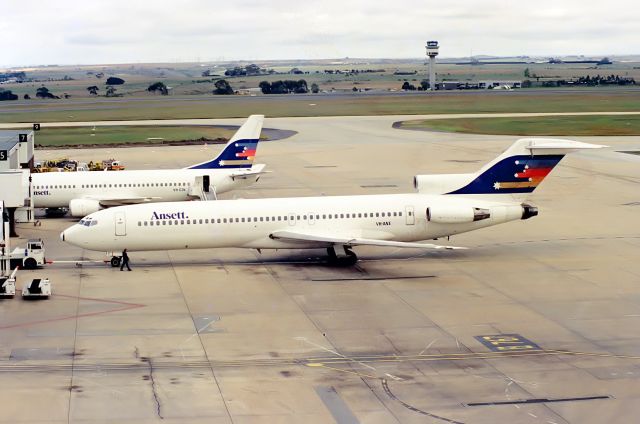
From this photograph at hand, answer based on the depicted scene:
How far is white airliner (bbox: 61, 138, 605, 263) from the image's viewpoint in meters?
40.7

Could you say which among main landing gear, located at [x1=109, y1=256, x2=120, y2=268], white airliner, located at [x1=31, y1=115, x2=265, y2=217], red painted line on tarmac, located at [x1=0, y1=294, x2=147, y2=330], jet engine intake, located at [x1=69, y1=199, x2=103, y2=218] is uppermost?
white airliner, located at [x1=31, y1=115, x2=265, y2=217]

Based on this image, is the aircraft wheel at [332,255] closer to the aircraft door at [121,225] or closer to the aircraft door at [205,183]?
the aircraft door at [121,225]

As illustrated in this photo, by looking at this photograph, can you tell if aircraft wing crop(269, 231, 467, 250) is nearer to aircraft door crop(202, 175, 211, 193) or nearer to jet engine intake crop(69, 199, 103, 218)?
aircraft door crop(202, 175, 211, 193)

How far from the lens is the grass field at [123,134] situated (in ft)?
331

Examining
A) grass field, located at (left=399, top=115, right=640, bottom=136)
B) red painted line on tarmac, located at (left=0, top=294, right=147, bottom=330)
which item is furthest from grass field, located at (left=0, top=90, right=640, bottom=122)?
red painted line on tarmac, located at (left=0, top=294, right=147, bottom=330)

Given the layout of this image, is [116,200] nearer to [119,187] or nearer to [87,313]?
[119,187]

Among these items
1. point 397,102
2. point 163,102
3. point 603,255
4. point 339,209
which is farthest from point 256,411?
point 163,102

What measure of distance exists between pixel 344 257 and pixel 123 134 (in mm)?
72174

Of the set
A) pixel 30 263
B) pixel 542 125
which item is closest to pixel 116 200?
pixel 30 263

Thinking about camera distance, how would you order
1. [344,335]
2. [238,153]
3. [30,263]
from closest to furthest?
[344,335], [30,263], [238,153]

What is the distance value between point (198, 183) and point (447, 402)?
115 ft

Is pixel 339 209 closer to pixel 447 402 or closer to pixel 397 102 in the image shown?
pixel 447 402

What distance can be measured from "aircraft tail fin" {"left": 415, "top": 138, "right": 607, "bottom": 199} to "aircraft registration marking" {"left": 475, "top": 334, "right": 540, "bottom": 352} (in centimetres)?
1406

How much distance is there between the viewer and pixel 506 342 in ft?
97.1
